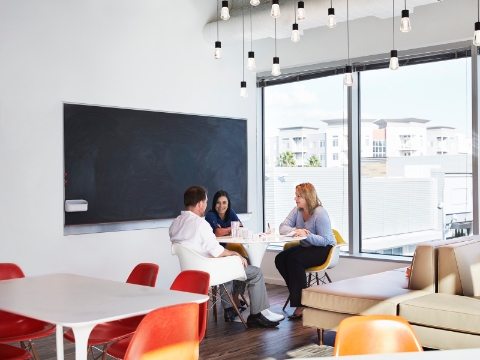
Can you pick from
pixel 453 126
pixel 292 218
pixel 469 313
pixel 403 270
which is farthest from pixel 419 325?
pixel 453 126

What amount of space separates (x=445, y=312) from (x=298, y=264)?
232cm

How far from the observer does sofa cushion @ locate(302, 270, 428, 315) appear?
4988mm

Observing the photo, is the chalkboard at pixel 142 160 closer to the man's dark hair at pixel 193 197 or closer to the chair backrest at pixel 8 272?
the man's dark hair at pixel 193 197

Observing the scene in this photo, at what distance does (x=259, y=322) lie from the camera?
248 inches

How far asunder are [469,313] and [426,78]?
12.9 ft

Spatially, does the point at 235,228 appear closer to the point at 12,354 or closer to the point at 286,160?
the point at 286,160

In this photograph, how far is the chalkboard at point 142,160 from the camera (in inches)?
273

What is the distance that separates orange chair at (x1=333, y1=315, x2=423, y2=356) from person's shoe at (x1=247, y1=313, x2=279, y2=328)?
12.3 ft

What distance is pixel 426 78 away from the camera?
7.69 m

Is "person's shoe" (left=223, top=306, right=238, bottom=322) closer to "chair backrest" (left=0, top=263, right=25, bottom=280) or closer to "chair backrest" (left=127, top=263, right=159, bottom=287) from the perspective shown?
"chair backrest" (left=127, top=263, right=159, bottom=287)

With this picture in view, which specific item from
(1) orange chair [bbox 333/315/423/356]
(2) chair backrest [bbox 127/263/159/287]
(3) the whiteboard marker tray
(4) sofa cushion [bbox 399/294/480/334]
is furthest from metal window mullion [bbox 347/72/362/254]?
(1) orange chair [bbox 333/315/423/356]

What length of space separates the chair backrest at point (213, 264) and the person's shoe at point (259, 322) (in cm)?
51

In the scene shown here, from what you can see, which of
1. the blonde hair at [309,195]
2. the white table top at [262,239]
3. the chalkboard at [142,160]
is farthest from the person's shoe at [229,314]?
the chalkboard at [142,160]

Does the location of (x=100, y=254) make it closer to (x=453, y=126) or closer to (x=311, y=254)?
(x=311, y=254)
